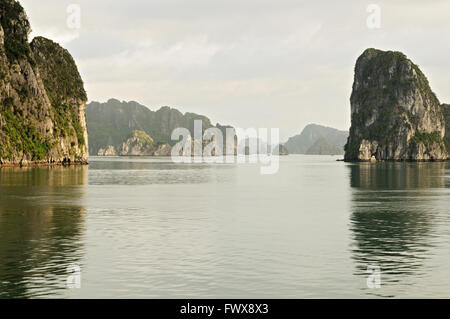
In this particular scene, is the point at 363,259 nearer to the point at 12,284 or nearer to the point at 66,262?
the point at 66,262

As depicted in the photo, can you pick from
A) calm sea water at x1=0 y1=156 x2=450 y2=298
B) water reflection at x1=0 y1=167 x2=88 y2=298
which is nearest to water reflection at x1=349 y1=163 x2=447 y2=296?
calm sea water at x1=0 y1=156 x2=450 y2=298

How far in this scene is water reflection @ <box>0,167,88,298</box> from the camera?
28.2 meters

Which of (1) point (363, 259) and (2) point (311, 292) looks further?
(1) point (363, 259)

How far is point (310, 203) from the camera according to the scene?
72.8 m

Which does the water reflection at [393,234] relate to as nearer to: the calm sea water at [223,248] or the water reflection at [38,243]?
the calm sea water at [223,248]

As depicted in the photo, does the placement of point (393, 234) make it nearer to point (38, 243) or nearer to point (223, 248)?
point (223, 248)

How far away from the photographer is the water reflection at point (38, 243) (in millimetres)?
28250

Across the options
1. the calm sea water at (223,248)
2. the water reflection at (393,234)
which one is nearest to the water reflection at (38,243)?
the calm sea water at (223,248)

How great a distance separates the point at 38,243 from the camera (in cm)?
3975

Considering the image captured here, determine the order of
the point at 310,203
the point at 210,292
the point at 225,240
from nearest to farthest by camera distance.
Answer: the point at 210,292, the point at 225,240, the point at 310,203

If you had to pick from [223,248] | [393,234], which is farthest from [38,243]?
[393,234]
